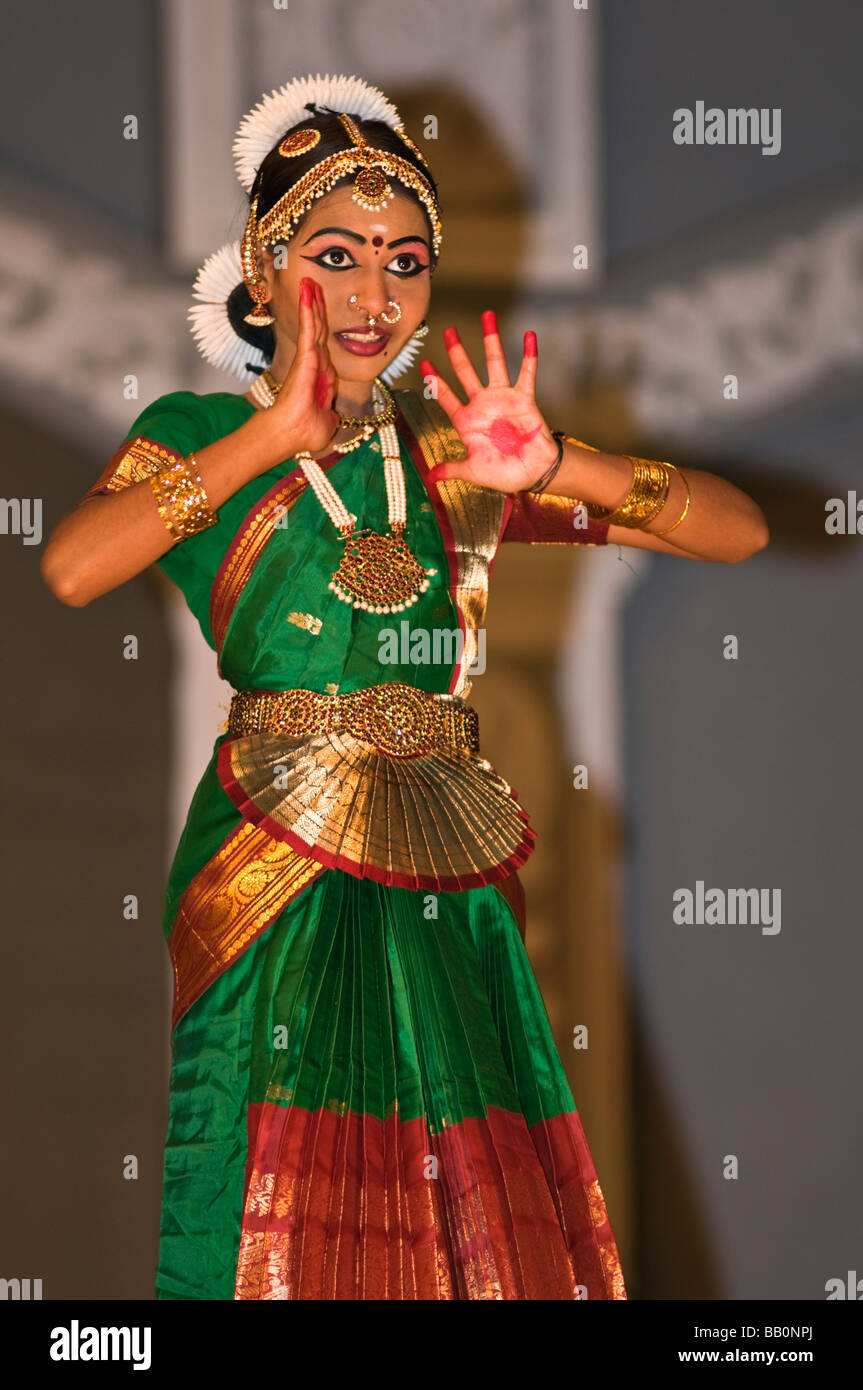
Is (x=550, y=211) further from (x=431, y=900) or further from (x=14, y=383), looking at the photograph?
(x=431, y=900)

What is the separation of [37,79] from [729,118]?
1449mm

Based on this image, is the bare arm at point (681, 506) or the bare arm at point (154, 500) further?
the bare arm at point (681, 506)

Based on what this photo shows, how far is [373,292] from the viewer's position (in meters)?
2.54

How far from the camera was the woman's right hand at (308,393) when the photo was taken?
7.70ft

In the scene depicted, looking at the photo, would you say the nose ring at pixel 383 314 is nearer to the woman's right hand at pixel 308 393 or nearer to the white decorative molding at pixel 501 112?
the woman's right hand at pixel 308 393

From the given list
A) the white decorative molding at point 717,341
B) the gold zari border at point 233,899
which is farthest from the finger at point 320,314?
the white decorative molding at point 717,341

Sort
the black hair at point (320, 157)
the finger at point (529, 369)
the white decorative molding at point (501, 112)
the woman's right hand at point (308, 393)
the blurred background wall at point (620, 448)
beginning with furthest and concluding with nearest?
1. the white decorative molding at point (501, 112)
2. the blurred background wall at point (620, 448)
3. the black hair at point (320, 157)
4. the finger at point (529, 369)
5. the woman's right hand at point (308, 393)

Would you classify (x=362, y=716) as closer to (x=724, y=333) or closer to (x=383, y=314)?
(x=383, y=314)

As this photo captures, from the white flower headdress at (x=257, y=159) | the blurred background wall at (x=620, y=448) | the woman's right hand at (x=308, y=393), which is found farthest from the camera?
the blurred background wall at (x=620, y=448)

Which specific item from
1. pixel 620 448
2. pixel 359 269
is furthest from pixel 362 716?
pixel 620 448

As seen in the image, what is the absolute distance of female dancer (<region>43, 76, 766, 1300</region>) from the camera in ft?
7.38

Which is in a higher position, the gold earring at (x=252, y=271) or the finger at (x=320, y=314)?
the gold earring at (x=252, y=271)

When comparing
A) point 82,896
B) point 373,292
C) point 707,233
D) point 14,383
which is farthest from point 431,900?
point 707,233

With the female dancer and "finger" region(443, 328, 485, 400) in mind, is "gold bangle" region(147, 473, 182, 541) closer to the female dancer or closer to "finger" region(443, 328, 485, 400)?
the female dancer
